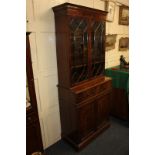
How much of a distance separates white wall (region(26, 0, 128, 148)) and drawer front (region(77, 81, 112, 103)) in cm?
45

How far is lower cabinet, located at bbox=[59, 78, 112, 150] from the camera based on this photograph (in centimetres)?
213

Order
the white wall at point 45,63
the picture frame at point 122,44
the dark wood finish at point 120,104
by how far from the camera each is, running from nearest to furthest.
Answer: the white wall at point 45,63 < the dark wood finish at point 120,104 < the picture frame at point 122,44

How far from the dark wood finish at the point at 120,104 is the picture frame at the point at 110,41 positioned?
93 cm

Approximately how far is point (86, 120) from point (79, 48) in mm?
1086

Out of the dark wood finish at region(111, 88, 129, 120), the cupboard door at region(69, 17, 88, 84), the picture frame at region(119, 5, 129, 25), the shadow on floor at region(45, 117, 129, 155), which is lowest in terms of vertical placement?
Result: the shadow on floor at region(45, 117, 129, 155)

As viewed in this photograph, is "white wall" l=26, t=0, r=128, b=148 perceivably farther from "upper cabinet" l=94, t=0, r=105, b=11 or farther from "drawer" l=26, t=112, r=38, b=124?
"drawer" l=26, t=112, r=38, b=124

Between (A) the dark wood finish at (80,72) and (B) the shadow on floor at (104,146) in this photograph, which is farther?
(B) the shadow on floor at (104,146)

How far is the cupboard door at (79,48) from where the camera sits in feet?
6.64

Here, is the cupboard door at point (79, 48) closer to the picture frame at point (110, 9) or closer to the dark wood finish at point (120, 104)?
the dark wood finish at point (120, 104)

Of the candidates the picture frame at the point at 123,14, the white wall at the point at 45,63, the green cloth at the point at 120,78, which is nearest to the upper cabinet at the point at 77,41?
the white wall at the point at 45,63

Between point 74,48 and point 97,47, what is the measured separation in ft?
1.82

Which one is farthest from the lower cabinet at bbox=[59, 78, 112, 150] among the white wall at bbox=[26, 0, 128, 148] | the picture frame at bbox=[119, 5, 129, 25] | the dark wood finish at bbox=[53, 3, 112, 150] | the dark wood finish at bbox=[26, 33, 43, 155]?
the picture frame at bbox=[119, 5, 129, 25]
